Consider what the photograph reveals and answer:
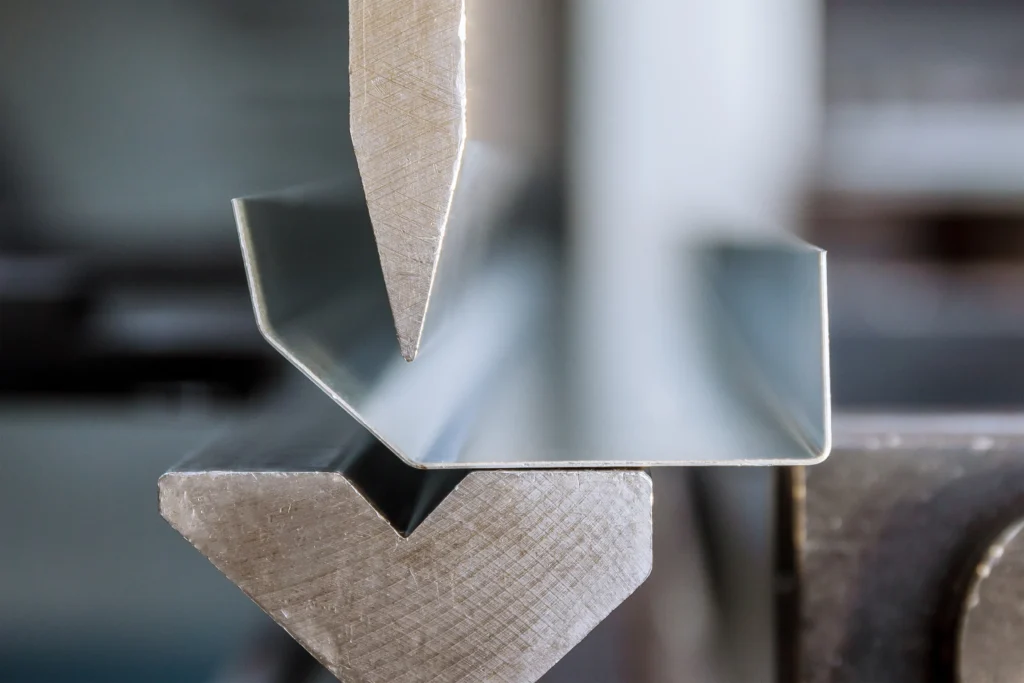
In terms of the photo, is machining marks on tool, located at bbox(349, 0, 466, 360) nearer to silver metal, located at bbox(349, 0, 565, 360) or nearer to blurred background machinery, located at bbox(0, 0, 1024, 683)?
silver metal, located at bbox(349, 0, 565, 360)

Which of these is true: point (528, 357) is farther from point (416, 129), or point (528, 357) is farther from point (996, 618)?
point (996, 618)

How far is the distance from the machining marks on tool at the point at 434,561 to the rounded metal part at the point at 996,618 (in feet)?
0.65

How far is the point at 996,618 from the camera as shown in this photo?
1.31 feet

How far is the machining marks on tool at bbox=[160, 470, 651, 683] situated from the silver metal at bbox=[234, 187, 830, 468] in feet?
0.08

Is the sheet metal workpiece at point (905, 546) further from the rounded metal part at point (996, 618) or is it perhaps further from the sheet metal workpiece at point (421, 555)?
the sheet metal workpiece at point (421, 555)

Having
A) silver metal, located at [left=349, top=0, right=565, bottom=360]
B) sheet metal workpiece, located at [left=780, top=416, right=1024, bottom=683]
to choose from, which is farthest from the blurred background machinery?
silver metal, located at [left=349, top=0, right=565, bottom=360]

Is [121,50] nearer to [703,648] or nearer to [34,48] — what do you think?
[34,48]

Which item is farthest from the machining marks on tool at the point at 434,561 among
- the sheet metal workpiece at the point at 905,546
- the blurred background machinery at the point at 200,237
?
the blurred background machinery at the point at 200,237

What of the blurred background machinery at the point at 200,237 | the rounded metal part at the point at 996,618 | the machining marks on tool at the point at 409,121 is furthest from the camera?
the blurred background machinery at the point at 200,237

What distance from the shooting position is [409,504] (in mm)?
345

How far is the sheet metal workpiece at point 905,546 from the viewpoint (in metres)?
0.41

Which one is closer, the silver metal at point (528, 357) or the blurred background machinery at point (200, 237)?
the silver metal at point (528, 357)

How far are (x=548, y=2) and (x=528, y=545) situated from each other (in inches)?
11.3

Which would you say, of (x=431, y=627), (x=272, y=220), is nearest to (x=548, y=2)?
(x=272, y=220)
